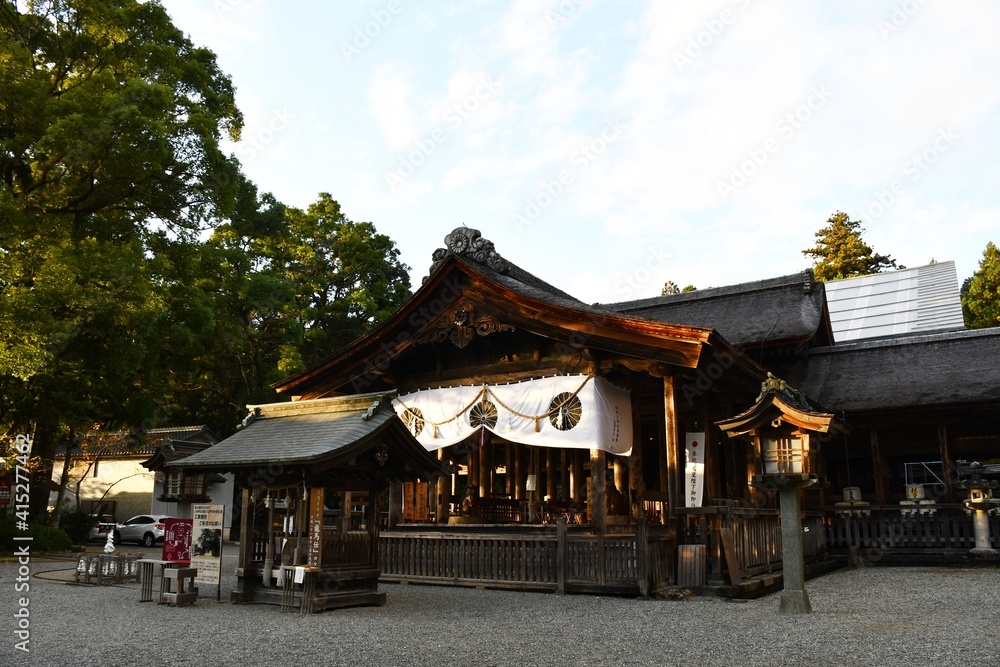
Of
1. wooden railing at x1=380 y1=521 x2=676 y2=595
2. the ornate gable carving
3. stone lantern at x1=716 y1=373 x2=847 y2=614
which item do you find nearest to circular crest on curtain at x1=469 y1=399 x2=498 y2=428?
the ornate gable carving

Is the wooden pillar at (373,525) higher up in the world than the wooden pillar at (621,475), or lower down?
lower down

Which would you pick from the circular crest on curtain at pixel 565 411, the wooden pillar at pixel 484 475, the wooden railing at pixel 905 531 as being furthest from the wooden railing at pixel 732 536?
the wooden pillar at pixel 484 475

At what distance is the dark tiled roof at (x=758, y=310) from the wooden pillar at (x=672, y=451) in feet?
20.2

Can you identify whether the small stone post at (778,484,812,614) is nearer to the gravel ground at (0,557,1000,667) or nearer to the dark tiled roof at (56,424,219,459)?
the gravel ground at (0,557,1000,667)

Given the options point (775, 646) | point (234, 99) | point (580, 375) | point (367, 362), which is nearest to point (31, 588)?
point (367, 362)

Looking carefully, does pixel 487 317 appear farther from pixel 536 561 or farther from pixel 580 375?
pixel 536 561

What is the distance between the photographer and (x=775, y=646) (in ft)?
21.9

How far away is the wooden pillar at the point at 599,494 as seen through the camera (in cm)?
1182

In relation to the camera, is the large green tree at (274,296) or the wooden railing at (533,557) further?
the large green tree at (274,296)

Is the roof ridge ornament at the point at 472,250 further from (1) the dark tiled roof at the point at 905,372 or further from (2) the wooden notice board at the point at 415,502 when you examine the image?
(1) the dark tiled roof at the point at 905,372

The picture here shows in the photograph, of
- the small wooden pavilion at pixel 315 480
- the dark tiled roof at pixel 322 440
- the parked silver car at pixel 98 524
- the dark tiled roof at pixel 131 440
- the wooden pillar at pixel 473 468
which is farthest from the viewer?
the dark tiled roof at pixel 131 440

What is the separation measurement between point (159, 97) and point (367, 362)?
26.5 feet

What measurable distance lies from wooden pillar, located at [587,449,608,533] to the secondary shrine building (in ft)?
0.12

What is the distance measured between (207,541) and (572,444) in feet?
18.5
